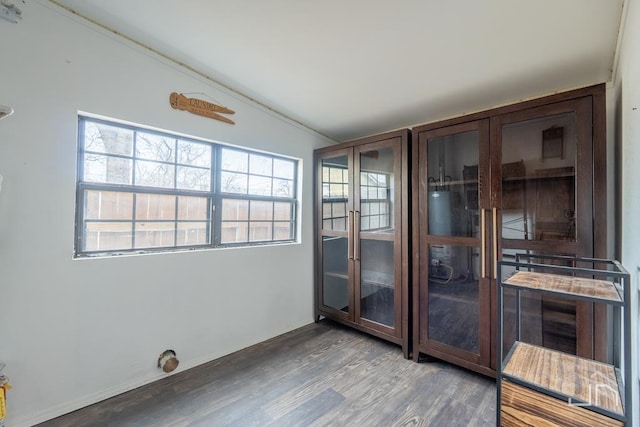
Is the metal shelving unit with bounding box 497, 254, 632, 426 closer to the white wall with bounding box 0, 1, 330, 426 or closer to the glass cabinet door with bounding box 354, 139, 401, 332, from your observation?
the glass cabinet door with bounding box 354, 139, 401, 332

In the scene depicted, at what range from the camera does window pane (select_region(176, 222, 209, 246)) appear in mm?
2186

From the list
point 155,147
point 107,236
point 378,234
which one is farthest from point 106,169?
point 378,234

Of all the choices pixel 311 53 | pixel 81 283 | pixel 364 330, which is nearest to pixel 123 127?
pixel 81 283

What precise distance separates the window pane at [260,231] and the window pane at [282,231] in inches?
2.6

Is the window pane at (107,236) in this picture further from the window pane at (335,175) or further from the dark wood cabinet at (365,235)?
the window pane at (335,175)

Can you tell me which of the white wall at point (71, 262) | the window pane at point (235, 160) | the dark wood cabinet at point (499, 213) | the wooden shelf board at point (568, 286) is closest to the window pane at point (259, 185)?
the window pane at point (235, 160)

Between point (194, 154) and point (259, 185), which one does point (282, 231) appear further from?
point (194, 154)

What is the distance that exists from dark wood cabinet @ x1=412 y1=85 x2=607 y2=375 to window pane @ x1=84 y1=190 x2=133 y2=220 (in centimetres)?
221

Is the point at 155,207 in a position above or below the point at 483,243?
above

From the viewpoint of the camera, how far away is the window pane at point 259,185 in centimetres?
262

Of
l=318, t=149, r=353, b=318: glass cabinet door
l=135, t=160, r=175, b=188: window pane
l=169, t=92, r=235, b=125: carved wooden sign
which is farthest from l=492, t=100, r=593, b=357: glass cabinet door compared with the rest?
l=135, t=160, r=175, b=188: window pane

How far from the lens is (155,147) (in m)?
2.04

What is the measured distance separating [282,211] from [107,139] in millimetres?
1579

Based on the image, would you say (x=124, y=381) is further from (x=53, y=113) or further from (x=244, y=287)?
(x=53, y=113)
